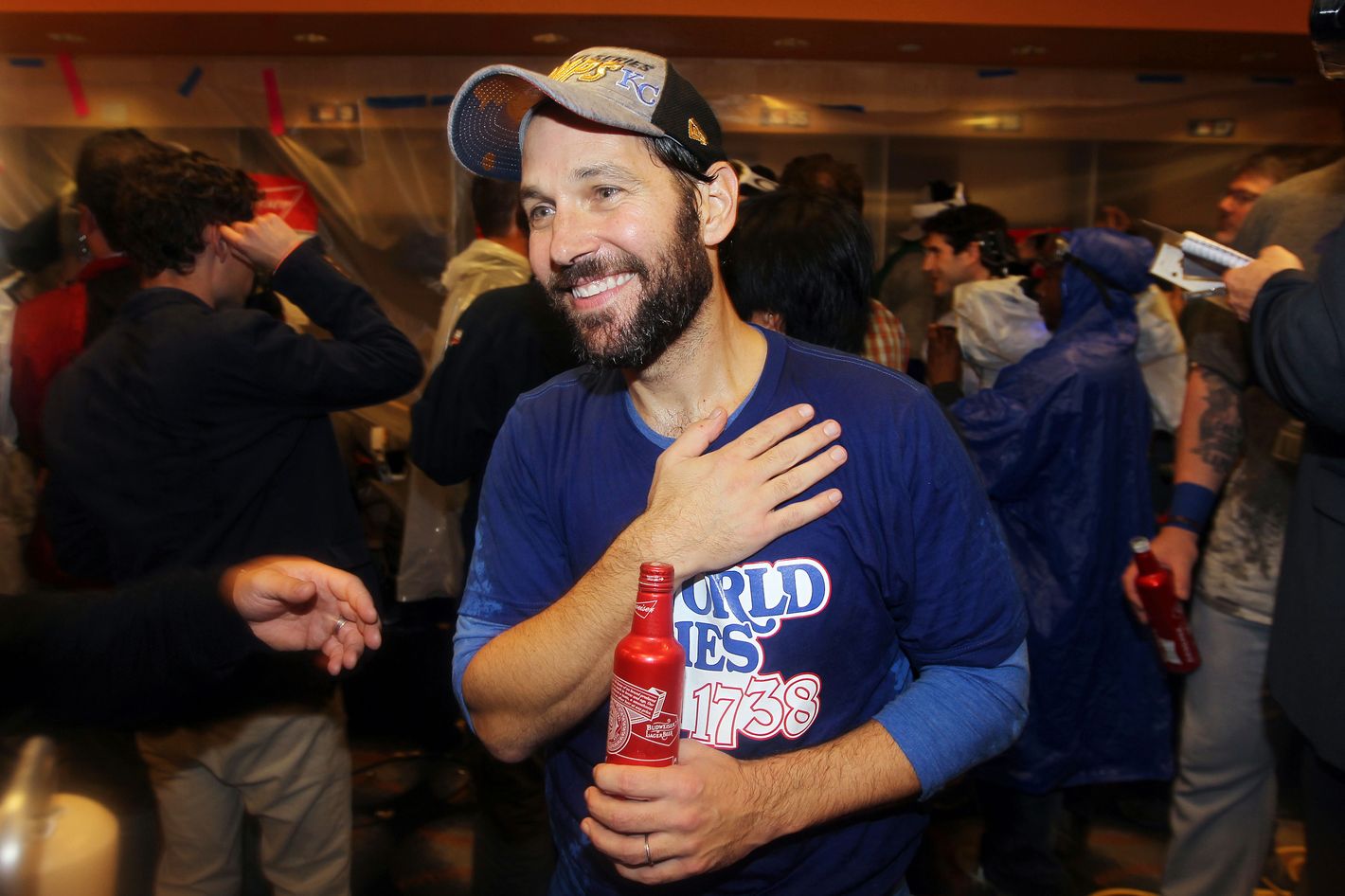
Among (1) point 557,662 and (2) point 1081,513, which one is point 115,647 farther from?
(2) point 1081,513

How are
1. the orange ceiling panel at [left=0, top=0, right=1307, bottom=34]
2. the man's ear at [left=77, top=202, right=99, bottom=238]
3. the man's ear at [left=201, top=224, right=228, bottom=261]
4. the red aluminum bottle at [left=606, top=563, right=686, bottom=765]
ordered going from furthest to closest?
1. the orange ceiling panel at [left=0, top=0, right=1307, bottom=34]
2. the man's ear at [left=77, top=202, right=99, bottom=238]
3. the man's ear at [left=201, top=224, right=228, bottom=261]
4. the red aluminum bottle at [left=606, top=563, right=686, bottom=765]

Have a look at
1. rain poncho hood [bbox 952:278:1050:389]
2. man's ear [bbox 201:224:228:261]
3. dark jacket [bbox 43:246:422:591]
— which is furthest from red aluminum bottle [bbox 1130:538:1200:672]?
man's ear [bbox 201:224:228:261]

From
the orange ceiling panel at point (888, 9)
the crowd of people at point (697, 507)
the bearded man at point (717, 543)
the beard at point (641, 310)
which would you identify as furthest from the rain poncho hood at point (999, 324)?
the orange ceiling panel at point (888, 9)

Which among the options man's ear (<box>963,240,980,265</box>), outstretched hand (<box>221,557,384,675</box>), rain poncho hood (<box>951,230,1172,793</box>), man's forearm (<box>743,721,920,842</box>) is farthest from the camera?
man's ear (<box>963,240,980,265</box>)

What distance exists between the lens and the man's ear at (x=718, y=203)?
4.64 ft

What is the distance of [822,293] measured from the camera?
195 centimetres

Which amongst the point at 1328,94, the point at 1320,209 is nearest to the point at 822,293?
the point at 1320,209

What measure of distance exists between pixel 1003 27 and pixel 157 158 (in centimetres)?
447

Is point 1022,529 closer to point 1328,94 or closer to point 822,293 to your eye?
point 822,293

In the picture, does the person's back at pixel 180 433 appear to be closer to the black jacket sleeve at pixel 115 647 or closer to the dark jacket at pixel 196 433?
the dark jacket at pixel 196 433

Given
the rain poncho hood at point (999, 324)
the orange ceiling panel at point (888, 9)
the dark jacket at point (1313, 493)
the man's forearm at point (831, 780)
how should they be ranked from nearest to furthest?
the man's forearm at point (831, 780)
the dark jacket at point (1313, 493)
the rain poncho hood at point (999, 324)
the orange ceiling panel at point (888, 9)

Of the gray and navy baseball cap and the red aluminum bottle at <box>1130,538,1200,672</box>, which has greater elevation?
the gray and navy baseball cap

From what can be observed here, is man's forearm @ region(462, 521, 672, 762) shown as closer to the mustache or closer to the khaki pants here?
the mustache

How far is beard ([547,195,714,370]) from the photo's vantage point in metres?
1.31
